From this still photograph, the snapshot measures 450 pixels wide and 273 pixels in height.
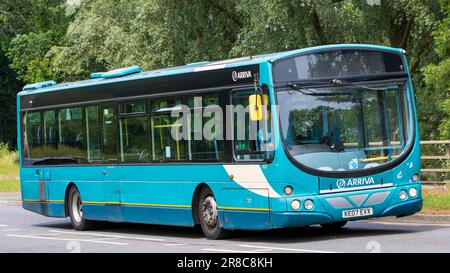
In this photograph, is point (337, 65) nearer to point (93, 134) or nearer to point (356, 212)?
point (356, 212)

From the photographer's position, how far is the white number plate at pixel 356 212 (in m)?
15.4

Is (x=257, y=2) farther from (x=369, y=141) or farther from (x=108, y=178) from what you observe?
(x=369, y=141)

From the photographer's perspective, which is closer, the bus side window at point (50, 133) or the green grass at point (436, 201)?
the green grass at point (436, 201)

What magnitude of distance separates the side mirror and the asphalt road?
6.15 feet

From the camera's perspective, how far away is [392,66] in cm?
1648

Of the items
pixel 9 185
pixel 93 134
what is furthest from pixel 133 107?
pixel 9 185

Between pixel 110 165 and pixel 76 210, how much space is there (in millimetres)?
1989

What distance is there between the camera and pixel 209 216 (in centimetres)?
1673

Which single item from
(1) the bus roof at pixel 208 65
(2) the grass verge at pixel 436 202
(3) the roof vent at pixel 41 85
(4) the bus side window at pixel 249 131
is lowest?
(2) the grass verge at pixel 436 202

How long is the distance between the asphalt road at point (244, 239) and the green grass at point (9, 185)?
49.8 ft

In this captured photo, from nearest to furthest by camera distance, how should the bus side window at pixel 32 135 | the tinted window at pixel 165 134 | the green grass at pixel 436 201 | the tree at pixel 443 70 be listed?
1. the tinted window at pixel 165 134
2. the green grass at pixel 436 201
3. the bus side window at pixel 32 135
4. the tree at pixel 443 70

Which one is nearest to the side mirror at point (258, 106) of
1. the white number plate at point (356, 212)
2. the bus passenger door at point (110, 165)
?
the white number plate at point (356, 212)

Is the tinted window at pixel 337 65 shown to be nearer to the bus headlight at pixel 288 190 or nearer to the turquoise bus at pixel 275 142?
the turquoise bus at pixel 275 142
